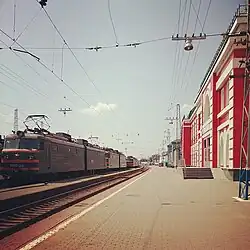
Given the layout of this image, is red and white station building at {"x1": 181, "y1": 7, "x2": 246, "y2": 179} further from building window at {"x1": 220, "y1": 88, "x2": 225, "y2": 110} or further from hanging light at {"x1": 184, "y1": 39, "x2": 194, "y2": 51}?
hanging light at {"x1": 184, "y1": 39, "x2": 194, "y2": 51}

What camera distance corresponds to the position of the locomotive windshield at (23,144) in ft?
89.1

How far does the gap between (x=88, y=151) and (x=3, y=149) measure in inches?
703

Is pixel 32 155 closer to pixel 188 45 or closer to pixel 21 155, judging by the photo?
pixel 21 155

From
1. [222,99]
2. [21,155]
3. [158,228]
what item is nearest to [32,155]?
[21,155]

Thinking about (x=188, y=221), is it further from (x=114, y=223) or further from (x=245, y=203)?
(x=245, y=203)

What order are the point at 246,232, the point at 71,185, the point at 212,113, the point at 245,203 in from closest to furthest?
1. the point at 246,232
2. the point at 245,203
3. the point at 71,185
4. the point at 212,113

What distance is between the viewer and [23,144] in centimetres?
2728

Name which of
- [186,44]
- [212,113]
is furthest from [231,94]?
[186,44]

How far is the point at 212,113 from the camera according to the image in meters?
44.2

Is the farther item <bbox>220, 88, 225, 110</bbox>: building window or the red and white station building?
<bbox>220, 88, 225, 110</bbox>: building window

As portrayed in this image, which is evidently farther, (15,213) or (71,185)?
(71,185)

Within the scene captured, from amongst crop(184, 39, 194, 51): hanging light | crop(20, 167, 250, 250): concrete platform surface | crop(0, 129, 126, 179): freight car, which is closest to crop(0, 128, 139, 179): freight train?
crop(0, 129, 126, 179): freight car

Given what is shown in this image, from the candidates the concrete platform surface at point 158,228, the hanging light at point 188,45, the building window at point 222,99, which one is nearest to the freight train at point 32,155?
the concrete platform surface at point 158,228

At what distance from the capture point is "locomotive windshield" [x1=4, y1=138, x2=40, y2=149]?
89.1 ft
